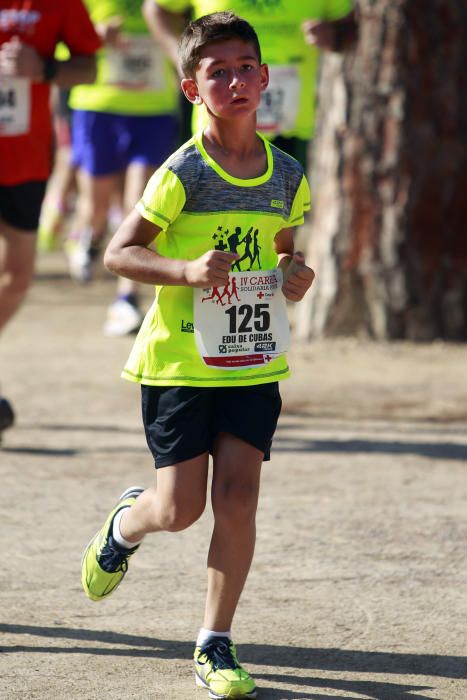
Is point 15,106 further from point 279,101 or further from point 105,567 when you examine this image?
point 105,567

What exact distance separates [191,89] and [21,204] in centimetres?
229

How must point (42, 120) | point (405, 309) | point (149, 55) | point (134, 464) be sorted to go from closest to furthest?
point (134, 464) → point (42, 120) → point (405, 309) → point (149, 55)

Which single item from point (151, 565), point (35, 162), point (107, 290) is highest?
point (35, 162)

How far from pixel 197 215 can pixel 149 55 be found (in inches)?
225

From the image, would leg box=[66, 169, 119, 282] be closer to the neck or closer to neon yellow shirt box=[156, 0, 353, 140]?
neon yellow shirt box=[156, 0, 353, 140]

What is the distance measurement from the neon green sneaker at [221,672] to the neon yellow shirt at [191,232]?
2.13 ft

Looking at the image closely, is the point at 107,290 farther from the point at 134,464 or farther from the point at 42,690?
the point at 42,690

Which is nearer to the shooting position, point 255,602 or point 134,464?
point 255,602

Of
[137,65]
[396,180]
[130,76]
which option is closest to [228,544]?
[396,180]

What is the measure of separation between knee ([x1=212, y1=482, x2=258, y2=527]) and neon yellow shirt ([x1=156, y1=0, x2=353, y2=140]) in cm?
350

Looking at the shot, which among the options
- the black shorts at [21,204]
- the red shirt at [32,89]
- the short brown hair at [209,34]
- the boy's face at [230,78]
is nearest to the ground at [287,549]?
the black shorts at [21,204]

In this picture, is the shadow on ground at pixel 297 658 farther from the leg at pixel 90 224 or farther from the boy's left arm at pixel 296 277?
the leg at pixel 90 224

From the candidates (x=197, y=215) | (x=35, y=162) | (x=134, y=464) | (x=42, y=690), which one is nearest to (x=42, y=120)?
(x=35, y=162)

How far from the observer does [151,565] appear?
14.8 ft
